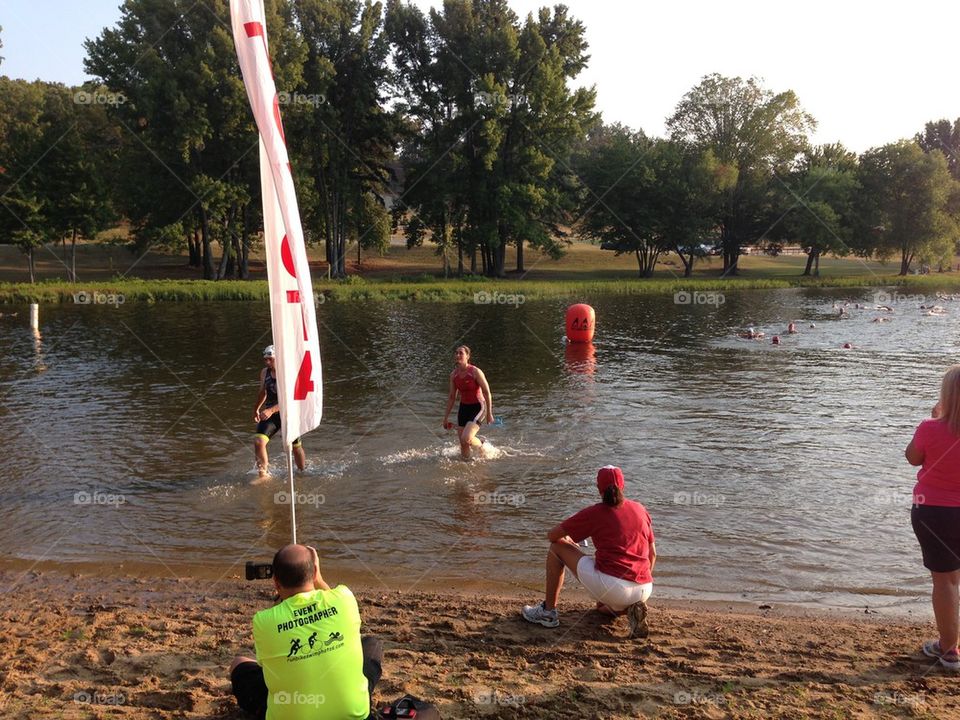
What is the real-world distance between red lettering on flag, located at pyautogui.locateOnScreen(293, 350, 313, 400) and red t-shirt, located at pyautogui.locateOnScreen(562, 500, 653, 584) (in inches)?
100

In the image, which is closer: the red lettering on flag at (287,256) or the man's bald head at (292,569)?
the man's bald head at (292,569)

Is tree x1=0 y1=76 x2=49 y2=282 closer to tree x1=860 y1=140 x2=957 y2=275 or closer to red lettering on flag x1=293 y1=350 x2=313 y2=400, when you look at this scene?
red lettering on flag x1=293 y1=350 x2=313 y2=400

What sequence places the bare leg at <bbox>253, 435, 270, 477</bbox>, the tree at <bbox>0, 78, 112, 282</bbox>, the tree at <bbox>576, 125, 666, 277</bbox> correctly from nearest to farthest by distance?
the bare leg at <bbox>253, 435, 270, 477</bbox>, the tree at <bbox>0, 78, 112, 282</bbox>, the tree at <bbox>576, 125, 666, 277</bbox>

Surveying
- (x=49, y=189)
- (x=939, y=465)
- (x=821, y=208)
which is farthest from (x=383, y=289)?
(x=939, y=465)

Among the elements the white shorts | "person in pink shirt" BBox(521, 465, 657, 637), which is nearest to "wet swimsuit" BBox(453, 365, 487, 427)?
"person in pink shirt" BBox(521, 465, 657, 637)

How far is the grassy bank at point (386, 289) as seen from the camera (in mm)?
41875

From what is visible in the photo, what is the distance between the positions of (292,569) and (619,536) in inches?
126

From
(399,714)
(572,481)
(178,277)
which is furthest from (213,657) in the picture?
(178,277)

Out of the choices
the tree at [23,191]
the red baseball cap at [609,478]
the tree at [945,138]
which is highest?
the tree at [945,138]

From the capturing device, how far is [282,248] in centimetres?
627

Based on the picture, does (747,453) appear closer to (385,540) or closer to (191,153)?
(385,540)

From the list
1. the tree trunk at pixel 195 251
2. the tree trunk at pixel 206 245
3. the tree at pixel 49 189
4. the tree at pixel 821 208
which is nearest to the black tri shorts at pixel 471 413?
the tree at pixel 49 189

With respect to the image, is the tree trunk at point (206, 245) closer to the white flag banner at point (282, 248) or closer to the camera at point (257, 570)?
the white flag banner at point (282, 248)

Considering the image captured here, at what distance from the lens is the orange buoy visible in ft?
92.8
